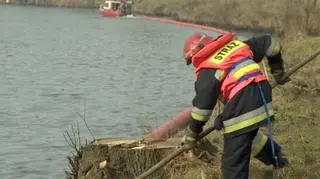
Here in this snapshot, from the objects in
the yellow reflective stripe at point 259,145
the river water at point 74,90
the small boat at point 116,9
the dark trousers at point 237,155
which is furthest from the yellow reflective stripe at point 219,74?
the small boat at point 116,9

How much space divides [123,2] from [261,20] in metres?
28.9

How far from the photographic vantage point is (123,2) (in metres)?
73.1

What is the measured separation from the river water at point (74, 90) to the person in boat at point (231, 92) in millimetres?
4616

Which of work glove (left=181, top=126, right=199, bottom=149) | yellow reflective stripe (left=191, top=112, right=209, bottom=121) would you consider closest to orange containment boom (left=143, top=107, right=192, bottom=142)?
work glove (left=181, top=126, right=199, bottom=149)

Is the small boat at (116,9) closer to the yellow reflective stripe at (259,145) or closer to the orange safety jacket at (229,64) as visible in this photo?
the yellow reflective stripe at (259,145)

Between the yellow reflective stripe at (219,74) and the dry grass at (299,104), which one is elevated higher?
the yellow reflective stripe at (219,74)

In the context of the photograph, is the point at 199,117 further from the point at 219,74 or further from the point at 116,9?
the point at 116,9

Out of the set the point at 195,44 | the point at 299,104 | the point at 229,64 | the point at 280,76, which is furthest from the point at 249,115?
the point at 299,104

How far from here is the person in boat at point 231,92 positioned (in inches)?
213

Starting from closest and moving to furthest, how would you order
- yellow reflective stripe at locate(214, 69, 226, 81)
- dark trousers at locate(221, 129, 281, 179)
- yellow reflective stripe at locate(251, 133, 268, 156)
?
yellow reflective stripe at locate(214, 69, 226, 81) < dark trousers at locate(221, 129, 281, 179) < yellow reflective stripe at locate(251, 133, 268, 156)

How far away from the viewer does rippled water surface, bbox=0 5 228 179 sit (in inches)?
521

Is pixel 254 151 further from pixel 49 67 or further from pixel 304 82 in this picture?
pixel 49 67

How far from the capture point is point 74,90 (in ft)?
67.9

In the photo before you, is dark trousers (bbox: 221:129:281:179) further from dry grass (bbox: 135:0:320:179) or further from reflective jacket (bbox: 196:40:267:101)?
dry grass (bbox: 135:0:320:179)
